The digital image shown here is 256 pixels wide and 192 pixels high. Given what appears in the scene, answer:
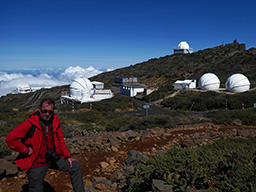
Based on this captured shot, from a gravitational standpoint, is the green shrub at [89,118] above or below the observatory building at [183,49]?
below

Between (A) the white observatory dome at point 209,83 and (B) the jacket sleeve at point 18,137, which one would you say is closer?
(B) the jacket sleeve at point 18,137

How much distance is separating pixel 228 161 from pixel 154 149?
2.63m

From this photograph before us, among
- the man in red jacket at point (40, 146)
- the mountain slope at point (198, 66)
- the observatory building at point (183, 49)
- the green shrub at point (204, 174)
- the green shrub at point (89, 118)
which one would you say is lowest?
the green shrub at point (89, 118)

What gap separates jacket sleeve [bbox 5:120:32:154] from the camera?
2.42 metres

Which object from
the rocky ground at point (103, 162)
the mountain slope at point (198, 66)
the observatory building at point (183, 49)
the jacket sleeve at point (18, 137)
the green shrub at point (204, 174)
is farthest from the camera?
the observatory building at point (183, 49)

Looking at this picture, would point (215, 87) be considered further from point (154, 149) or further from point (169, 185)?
point (169, 185)

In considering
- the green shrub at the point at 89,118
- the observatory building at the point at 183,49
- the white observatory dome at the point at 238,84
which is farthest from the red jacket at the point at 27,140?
the observatory building at the point at 183,49

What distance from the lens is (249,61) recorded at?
4778 centimetres

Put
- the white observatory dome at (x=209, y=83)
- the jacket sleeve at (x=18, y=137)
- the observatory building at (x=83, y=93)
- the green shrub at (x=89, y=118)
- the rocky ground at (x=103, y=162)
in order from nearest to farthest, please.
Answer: the jacket sleeve at (x=18, y=137) → the rocky ground at (x=103, y=162) → the green shrub at (x=89, y=118) → the observatory building at (x=83, y=93) → the white observatory dome at (x=209, y=83)

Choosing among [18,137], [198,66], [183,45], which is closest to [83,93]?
[18,137]

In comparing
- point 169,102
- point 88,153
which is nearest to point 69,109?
point 169,102

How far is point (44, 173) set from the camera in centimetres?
274

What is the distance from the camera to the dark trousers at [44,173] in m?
2.64

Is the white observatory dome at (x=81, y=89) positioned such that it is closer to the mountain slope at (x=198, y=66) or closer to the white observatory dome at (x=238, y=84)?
the white observatory dome at (x=238, y=84)
